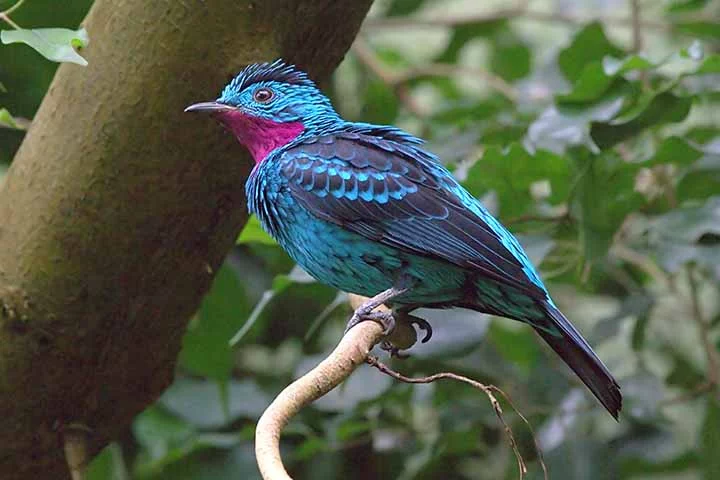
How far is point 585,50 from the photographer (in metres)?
3.96

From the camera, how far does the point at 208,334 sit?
3.53 meters

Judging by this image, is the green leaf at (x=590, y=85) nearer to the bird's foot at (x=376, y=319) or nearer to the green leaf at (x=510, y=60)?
the bird's foot at (x=376, y=319)

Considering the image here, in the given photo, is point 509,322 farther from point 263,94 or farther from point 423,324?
point 263,94

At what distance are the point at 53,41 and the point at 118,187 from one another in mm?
455

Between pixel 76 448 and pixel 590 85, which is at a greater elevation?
pixel 590 85

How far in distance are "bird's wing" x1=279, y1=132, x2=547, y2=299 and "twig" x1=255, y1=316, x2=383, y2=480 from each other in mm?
248

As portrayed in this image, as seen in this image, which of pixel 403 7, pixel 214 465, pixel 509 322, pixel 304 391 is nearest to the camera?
pixel 304 391

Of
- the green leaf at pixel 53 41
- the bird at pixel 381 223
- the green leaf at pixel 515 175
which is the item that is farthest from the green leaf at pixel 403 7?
the green leaf at pixel 53 41

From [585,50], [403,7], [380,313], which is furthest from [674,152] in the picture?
[403,7]

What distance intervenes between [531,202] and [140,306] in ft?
4.28

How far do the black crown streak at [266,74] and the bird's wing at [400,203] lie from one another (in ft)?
0.54

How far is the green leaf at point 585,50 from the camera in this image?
12.9ft

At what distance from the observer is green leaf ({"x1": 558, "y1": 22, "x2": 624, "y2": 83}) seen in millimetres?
3924

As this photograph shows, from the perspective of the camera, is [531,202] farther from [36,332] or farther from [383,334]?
[36,332]
